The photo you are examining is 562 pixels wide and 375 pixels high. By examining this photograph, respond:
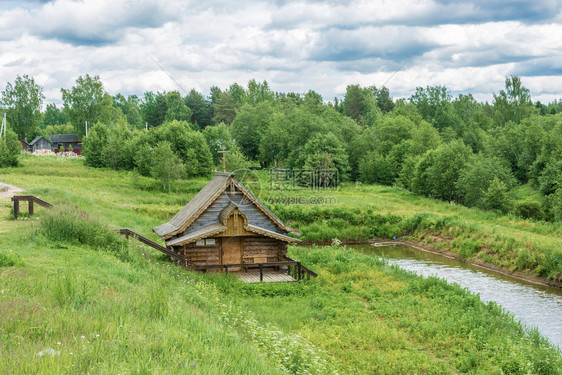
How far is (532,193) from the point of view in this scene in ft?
190

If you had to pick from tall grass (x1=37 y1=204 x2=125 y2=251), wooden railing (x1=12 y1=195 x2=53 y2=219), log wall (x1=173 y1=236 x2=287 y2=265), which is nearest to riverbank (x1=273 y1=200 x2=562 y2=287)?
log wall (x1=173 y1=236 x2=287 y2=265)

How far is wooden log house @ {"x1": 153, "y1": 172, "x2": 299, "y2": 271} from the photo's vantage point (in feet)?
79.9

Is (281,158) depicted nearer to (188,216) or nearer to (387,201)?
(387,201)

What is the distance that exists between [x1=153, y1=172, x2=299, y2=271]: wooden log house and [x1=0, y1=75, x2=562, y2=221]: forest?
2704cm

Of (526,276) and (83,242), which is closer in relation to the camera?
(83,242)

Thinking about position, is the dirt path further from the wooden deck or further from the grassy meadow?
the wooden deck

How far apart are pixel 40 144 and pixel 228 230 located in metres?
82.0

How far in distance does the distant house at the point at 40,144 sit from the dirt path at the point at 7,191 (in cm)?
5228

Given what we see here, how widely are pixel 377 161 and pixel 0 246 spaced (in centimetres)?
6286

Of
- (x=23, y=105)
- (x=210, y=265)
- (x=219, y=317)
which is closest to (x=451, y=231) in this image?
(x=210, y=265)

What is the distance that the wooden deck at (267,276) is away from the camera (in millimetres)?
23234

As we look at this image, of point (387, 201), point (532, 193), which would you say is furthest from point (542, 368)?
point (532, 193)

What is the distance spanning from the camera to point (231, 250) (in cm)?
2548

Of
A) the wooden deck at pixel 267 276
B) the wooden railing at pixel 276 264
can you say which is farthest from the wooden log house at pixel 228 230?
the wooden railing at pixel 276 264
